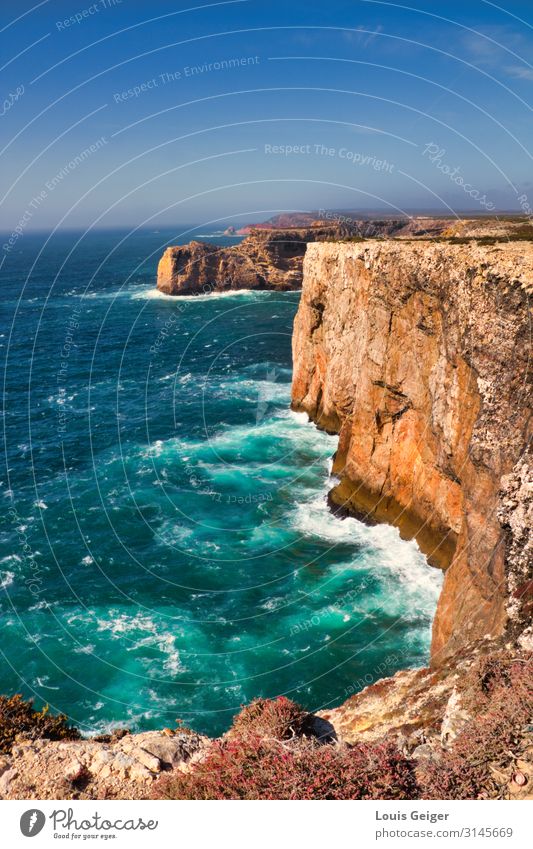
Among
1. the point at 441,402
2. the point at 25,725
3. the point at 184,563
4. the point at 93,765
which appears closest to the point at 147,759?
the point at 93,765

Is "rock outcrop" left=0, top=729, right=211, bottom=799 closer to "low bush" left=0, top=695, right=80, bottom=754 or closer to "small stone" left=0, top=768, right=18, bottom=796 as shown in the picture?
"small stone" left=0, top=768, right=18, bottom=796

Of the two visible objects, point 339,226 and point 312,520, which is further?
point 339,226

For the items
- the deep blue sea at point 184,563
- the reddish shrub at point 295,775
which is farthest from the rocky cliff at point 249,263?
the reddish shrub at point 295,775

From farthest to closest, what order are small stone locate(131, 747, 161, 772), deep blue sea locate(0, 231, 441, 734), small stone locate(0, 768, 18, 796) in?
deep blue sea locate(0, 231, 441, 734) → small stone locate(131, 747, 161, 772) → small stone locate(0, 768, 18, 796)

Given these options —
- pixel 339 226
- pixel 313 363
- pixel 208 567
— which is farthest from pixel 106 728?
pixel 339 226

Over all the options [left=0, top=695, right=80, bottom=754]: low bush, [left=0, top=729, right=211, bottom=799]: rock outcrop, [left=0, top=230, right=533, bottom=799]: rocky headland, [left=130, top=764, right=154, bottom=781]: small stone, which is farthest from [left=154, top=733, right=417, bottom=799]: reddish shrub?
[left=0, top=695, right=80, bottom=754]: low bush

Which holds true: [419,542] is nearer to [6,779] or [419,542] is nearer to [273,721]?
[273,721]
